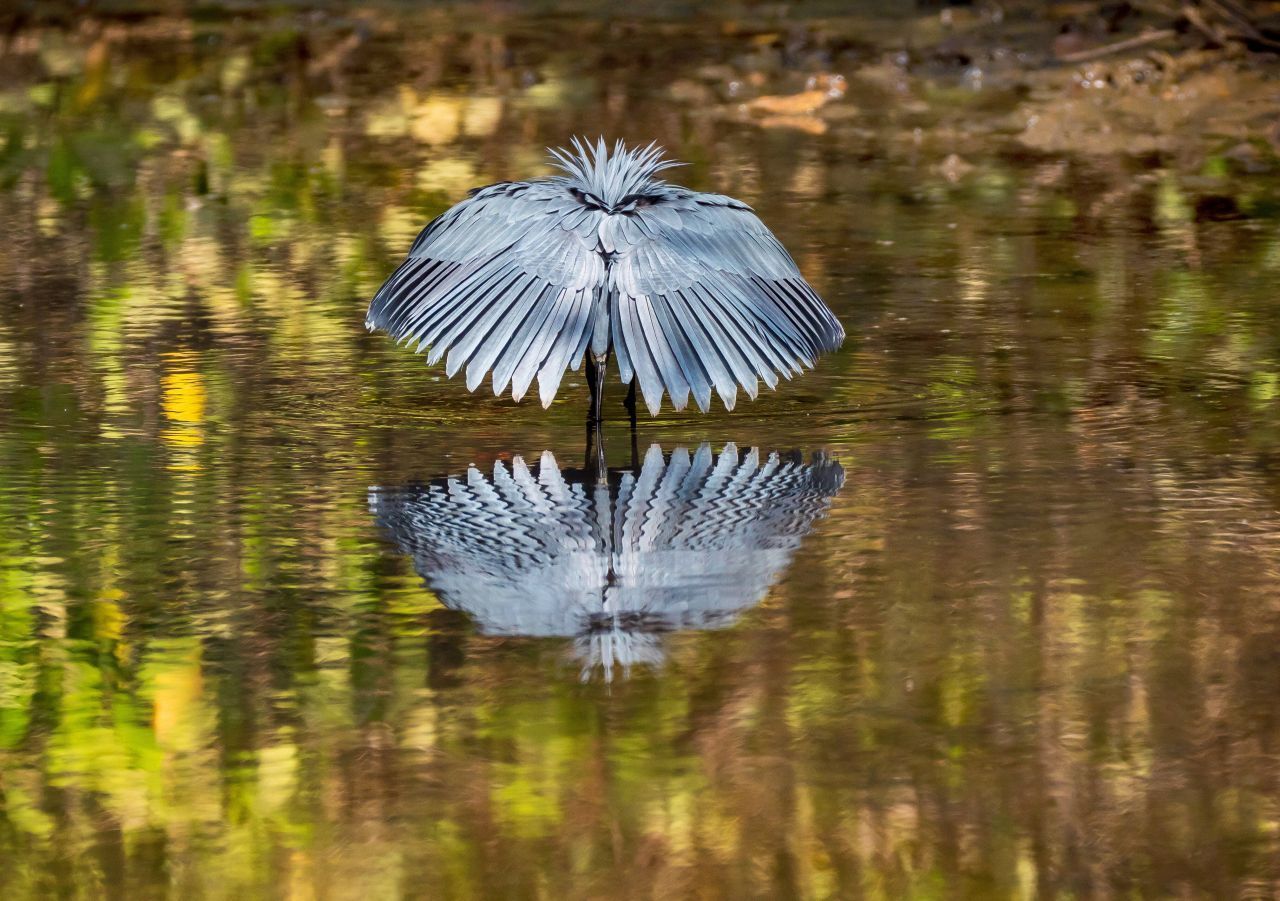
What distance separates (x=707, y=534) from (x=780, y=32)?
11860mm

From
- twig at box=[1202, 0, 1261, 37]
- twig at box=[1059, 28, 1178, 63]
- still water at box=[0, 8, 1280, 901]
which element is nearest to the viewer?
still water at box=[0, 8, 1280, 901]

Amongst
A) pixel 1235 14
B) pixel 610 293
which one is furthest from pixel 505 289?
pixel 1235 14

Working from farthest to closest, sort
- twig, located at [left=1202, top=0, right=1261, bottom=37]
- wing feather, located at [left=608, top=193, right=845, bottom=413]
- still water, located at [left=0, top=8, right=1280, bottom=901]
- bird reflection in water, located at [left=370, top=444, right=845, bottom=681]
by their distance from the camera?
twig, located at [left=1202, top=0, right=1261, bottom=37] < wing feather, located at [left=608, top=193, right=845, bottom=413] < bird reflection in water, located at [left=370, top=444, right=845, bottom=681] < still water, located at [left=0, top=8, right=1280, bottom=901]

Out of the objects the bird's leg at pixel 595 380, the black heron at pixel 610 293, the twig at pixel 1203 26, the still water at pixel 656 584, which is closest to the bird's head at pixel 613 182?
the black heron at pixel 610 293

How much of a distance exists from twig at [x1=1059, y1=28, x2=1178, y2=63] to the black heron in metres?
8.36

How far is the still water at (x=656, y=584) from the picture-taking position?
4152mm

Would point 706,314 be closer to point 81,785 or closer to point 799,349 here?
point 799,349

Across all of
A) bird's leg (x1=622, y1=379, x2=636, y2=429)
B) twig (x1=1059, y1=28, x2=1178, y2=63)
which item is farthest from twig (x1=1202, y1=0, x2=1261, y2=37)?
bird's leg (x1=622, y1=379, x2=636, y2=429)

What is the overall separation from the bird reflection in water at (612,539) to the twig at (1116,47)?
895cm

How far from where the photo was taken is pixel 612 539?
5.86m

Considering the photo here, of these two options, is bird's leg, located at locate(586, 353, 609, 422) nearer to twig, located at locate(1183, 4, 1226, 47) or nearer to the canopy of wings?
the canopy of wings

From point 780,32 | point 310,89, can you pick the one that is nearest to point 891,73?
point 780,32

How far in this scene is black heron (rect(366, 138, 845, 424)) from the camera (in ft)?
21.6

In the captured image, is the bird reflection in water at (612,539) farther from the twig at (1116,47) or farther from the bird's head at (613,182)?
the twig at (1116,47)
